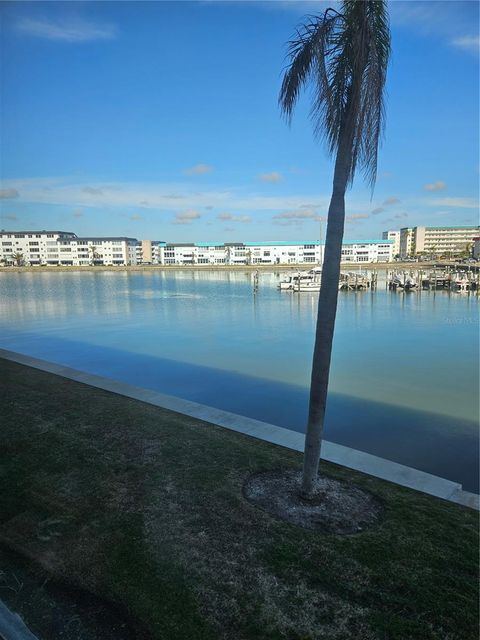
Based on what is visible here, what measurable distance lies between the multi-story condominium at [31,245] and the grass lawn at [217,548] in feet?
561

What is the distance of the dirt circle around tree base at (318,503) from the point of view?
17.4ft

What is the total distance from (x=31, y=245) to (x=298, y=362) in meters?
168

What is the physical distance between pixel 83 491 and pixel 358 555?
12.4 feet

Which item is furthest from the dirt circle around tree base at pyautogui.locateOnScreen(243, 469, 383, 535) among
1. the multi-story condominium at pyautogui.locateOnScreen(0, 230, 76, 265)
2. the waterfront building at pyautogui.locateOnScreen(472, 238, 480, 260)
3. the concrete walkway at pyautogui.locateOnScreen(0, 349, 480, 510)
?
the multi-story condominium at pyautogui.locateOnScreen(0, 230, 76, 265)

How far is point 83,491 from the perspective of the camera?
5867 millimetres

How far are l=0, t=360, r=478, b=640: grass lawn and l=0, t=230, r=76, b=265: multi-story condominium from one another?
561ft

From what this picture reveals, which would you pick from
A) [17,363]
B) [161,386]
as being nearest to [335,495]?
[161,386]

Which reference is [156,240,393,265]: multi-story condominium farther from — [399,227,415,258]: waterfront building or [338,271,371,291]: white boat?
[338,271,371,291]: white boat

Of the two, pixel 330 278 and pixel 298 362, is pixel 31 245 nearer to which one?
pixel 298 362

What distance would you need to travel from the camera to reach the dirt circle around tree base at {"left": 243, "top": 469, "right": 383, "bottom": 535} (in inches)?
208

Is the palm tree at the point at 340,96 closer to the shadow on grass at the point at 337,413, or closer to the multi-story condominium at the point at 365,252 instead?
the shadow on grass at the point at 337,413

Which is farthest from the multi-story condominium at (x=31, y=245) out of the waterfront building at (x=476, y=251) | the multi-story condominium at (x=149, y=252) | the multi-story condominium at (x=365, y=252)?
the waterfront building at (x=476, y=251)

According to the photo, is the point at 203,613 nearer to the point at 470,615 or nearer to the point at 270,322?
the point at 470,615

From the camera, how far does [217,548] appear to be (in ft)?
15.3
